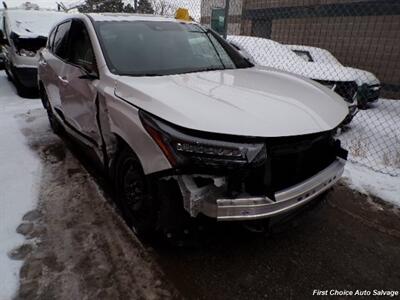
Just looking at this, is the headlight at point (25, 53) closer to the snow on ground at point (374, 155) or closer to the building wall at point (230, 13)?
the building wall at point (230, 13)

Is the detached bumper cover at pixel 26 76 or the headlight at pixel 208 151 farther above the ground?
the headlight at pixel 208 151

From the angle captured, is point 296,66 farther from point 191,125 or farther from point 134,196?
point 191,125

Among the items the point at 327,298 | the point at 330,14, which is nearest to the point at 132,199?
the point at 327,298

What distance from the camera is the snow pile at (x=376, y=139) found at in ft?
14.0

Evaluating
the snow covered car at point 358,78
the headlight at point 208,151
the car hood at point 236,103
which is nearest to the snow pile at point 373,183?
the car hood at point 236,103

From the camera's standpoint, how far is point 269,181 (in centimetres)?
197

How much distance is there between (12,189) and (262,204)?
2689 mm

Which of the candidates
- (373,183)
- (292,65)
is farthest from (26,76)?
(373,183)

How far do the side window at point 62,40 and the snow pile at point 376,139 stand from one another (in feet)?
13.0

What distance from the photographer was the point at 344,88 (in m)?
6.53

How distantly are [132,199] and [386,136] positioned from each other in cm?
501

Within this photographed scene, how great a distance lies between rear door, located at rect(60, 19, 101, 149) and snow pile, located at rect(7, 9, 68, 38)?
430 centimetres

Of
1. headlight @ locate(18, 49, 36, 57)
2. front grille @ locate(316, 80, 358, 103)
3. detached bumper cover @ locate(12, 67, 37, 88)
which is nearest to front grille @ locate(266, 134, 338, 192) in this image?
front grille @ locate(316, 80, 358, 103)

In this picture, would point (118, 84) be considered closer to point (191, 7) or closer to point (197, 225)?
point (197, 225)
